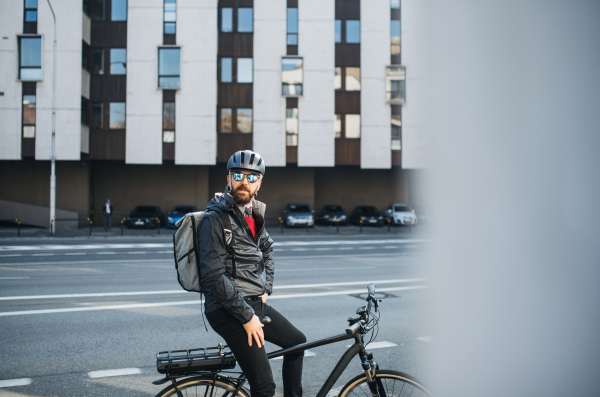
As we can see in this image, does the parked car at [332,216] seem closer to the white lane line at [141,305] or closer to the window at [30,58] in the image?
the window at [30,58]

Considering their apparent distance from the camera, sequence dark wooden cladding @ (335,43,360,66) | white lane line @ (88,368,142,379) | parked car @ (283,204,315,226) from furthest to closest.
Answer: dark wooden cladding @ (335,43,360,66) < parked car @ (283,204,315,226) < white lane line @ (88,368,142,379)

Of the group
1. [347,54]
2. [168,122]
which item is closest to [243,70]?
[168,122]

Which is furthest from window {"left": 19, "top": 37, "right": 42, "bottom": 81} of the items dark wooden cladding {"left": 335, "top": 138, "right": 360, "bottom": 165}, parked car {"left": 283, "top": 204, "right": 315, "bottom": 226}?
dark wooden cladding {"left": 335, "top": 138, "right": 360, "bottom": 165}

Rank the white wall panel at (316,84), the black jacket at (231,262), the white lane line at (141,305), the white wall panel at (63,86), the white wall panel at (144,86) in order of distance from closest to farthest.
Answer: the black jacket at (231,262) → the white lane line at (141,305) → the white wall panel at (63,86) → the white wall panel at (144,86) → the white wall panel at (316,84)

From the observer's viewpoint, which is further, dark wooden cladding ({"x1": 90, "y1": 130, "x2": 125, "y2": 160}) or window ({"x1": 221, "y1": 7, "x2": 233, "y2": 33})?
window ({"x1": 221, "y1": 7, "x2": 233, "y2": 33})

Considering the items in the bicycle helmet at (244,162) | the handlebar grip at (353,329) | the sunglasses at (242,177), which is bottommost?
the handlebar grip at (353,329)

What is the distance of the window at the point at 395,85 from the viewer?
30.3 meters

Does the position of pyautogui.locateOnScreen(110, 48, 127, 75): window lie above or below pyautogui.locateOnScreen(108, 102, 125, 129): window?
above

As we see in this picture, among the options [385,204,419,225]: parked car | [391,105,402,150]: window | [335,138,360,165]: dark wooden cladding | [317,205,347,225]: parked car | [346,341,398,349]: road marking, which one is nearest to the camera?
[346,341,398,349]: road marking

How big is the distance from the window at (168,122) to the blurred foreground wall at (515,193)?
→ 2745cm

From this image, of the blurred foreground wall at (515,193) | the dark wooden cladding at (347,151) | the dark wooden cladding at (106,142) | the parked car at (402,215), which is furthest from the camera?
the dark wooden cladding at (347,151)

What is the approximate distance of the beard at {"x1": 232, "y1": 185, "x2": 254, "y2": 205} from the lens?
2848 mm

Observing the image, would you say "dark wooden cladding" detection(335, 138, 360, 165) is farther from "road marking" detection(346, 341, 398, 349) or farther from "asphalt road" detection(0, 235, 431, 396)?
"road marking" detection(346, 341, 398, 349)

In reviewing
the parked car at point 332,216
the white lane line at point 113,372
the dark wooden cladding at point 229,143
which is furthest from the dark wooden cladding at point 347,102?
the white lane line at point 113,372
